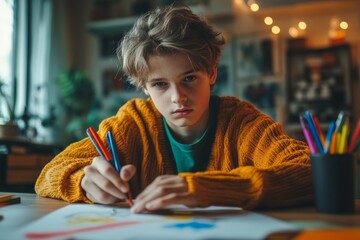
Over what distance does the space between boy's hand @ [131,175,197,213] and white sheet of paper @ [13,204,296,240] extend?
0.05ft

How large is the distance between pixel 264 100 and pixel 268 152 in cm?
264

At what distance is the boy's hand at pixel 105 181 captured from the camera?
0.73m

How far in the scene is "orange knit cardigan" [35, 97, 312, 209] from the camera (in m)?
0.73

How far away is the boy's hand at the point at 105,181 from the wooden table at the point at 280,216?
0.25 feet

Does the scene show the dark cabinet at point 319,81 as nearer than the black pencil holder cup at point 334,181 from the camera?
No

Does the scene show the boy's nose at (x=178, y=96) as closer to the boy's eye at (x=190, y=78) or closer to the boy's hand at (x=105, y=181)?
the boy's eye at (x=190, y=78)

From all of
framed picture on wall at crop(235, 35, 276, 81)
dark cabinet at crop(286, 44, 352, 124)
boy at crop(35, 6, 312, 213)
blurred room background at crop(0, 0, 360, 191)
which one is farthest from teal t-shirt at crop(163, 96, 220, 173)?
framed picture on wall at crop(235, 35, 276, 81)

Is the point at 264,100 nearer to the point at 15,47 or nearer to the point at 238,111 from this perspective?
the point at 15,47

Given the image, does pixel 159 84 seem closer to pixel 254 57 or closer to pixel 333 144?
pixel 333 144

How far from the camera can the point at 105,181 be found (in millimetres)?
754

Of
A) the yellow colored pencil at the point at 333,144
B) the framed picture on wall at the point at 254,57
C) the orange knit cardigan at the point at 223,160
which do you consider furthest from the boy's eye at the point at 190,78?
the framed picture on wall at the point at 254,57

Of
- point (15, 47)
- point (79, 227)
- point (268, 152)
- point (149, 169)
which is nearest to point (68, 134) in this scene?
point (15, 47)

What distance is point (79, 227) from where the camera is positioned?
596 millimetres

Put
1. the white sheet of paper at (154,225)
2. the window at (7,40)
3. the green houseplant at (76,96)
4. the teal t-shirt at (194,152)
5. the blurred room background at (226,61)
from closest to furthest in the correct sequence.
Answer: the white sheet of paper at (154,225), the teal t-shirt at (194,152), the window at (7,40), the blurred room background at (226,61), the green houseplant at (76,96)
